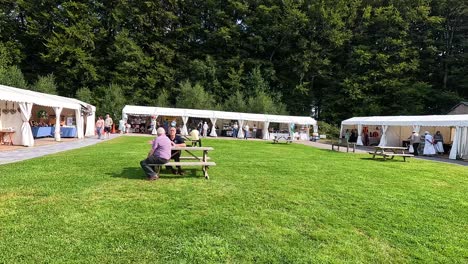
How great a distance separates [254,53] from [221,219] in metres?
41.0

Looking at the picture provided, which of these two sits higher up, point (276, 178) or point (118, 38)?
point (118, 38)

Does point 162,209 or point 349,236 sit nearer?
point 349,236

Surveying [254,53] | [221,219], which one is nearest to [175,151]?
[221,219]

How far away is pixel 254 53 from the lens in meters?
43.5

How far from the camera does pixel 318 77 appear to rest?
42062mm

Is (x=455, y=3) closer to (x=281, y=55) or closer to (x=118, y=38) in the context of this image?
(x=281, y=55)

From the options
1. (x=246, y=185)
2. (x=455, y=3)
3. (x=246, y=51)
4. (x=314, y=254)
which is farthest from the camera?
(x=246, y=51)

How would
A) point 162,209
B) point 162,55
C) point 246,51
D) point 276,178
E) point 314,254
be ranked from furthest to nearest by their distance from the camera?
1. point 246,51
2. point 162,55
3. point 276,178
4. point 162,209
5. point 314,254

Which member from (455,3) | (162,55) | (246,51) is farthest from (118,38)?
(455,3)

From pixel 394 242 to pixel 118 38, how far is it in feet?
126

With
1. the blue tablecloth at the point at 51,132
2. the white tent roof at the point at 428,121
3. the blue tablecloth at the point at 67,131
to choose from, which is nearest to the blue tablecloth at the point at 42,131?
the blue tablecloth at the point at 51,132

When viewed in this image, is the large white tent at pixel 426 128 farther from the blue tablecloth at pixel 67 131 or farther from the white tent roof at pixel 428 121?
the blue tablecloth at pixel 67 131

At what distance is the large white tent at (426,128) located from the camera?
52.4 ft

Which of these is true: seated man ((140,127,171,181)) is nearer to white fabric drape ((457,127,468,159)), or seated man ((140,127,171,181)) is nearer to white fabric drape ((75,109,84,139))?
white fabric drape ((75,109,84,139))
